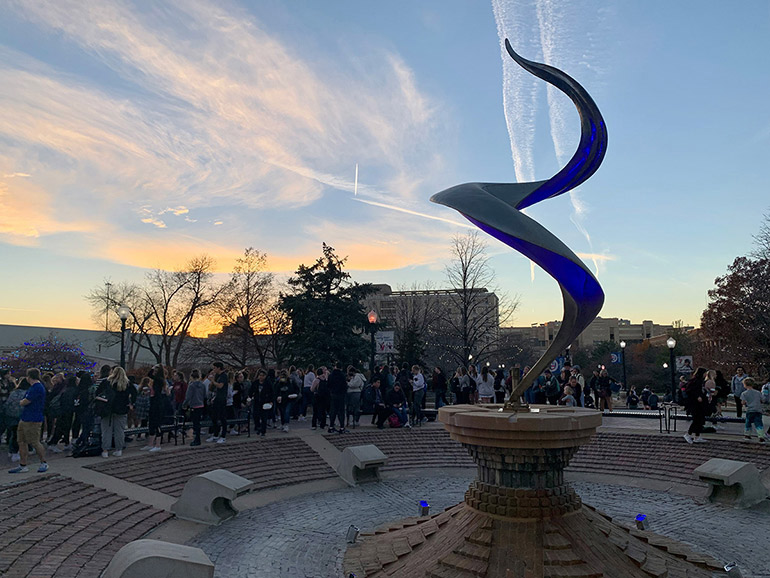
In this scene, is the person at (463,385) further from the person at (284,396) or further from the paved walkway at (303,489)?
the person at (284,396)

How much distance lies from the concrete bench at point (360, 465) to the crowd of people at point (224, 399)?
2.75m

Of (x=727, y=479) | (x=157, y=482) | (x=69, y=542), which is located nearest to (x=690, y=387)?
(x=727, y=479)

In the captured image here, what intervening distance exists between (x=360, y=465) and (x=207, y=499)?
3793 mm

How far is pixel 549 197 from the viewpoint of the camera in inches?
332

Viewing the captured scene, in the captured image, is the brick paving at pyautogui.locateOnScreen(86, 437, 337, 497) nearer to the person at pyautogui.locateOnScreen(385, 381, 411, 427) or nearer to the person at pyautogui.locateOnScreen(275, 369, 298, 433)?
the person at pyautogui.locateOnScreen(275, 369, 298, 433)

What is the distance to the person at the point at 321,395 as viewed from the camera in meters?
15.1

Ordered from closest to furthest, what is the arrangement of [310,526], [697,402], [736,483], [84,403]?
1. [310,526]
2. [736,483]
3. [84,403]
4. [697,402]

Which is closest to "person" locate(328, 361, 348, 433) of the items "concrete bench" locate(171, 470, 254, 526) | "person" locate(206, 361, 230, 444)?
"person" locate(206, 361, 230, 444)

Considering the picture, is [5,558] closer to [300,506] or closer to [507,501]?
[300,506]

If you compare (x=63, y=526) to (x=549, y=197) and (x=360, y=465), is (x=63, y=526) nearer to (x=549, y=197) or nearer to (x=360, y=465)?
(x=360, y=465)

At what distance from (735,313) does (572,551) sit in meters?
30.7

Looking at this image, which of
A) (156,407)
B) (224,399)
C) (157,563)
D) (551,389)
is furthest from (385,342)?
(157,563)

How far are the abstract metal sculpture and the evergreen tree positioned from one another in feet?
76.4

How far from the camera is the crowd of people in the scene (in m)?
10.9
